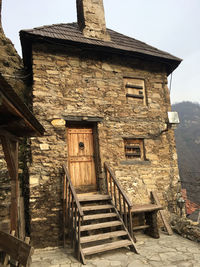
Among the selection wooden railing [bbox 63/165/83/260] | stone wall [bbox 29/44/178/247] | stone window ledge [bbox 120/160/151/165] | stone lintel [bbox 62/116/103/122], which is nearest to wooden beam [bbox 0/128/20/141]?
A: stone wall [bbox 29/44/178/247]

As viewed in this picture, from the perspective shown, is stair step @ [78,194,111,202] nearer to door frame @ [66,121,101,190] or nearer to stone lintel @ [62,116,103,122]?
door frame @ [66,121,101,190]

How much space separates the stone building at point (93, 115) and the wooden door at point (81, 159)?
3cm

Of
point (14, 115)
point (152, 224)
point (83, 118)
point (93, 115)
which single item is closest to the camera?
point (14, 115)

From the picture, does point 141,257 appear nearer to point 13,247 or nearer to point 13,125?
point 13,247

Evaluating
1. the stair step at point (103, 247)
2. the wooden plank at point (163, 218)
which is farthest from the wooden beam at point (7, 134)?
the wooden plank at point (163, 218)

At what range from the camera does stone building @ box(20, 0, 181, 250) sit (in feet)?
16.8

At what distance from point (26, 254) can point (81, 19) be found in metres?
7.23

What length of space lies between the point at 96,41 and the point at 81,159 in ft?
12.3

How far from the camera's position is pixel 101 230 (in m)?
5.29

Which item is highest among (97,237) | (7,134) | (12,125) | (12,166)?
(12,125)

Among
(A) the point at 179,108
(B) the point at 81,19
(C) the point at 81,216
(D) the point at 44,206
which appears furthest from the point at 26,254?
(A) the point at 179,108

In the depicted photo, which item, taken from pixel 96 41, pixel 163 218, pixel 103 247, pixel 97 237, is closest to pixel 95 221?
pixel 97 237

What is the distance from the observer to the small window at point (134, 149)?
6.23 metres

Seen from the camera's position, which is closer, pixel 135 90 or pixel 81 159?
pixel 81 159
